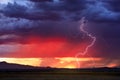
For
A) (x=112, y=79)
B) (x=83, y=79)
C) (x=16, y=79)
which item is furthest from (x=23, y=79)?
(x=112, y=79)

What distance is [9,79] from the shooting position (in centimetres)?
8694

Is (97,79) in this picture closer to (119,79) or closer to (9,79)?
(119,79)

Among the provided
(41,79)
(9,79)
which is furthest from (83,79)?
(9,79)

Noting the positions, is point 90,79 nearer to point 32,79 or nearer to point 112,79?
point 112,79

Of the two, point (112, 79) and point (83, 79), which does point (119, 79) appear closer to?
point (112, 79)

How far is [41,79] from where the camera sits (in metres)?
87.6

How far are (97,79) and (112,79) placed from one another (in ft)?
9.06

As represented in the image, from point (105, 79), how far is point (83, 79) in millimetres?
4069

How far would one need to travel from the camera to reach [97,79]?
287ft

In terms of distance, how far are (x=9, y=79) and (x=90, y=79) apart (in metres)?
15.1

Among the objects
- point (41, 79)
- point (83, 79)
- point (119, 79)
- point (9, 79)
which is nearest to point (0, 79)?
point (9, 79)

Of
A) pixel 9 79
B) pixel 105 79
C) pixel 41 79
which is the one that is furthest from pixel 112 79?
pixel 9 79

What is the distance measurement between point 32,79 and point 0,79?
582 cm

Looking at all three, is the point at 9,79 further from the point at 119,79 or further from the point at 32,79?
the point at 119,79
